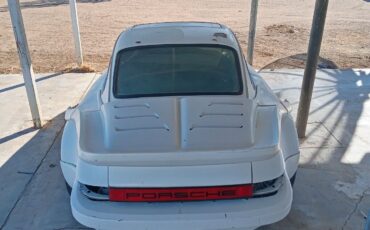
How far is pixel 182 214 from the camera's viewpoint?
2.47m

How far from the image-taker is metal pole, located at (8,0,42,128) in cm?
455

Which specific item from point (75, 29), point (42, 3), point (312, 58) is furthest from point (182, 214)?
point (42, 3)

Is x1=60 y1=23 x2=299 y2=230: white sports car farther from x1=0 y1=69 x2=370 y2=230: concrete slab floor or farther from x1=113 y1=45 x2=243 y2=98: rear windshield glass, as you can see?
x1=0 y1=69 x2=370 y2=230: concrete slab floor

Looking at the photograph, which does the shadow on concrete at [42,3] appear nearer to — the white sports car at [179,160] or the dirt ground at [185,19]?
the dirt ground at [185,19]

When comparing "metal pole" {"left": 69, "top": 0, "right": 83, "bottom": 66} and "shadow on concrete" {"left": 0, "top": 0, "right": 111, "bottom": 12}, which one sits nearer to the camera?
"metal pole" {"left": 69, "top": 0, "right": 83, "bottom": 66}

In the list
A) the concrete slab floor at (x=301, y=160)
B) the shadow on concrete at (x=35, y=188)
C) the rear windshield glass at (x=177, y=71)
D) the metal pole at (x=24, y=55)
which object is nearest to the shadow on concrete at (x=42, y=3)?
the concrete slab floor at (x=301, y=160)

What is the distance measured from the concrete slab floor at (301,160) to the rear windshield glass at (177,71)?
1282mm

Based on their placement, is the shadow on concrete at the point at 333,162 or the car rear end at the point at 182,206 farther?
the shadow on concrete at the point at 333,162

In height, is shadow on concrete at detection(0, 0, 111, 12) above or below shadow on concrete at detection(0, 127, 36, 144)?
below

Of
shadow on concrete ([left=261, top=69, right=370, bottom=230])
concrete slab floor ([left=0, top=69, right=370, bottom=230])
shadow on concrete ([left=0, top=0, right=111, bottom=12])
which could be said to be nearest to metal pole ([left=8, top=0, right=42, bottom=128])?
concrete slab floor ([left=0, top=69, right=370, bottom=230])

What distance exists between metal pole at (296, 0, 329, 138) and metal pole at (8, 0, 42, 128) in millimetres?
3463

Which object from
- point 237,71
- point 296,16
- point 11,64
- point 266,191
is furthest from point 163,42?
point 296,16

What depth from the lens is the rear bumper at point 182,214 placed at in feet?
8.02

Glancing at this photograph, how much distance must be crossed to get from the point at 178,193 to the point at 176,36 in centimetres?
166
